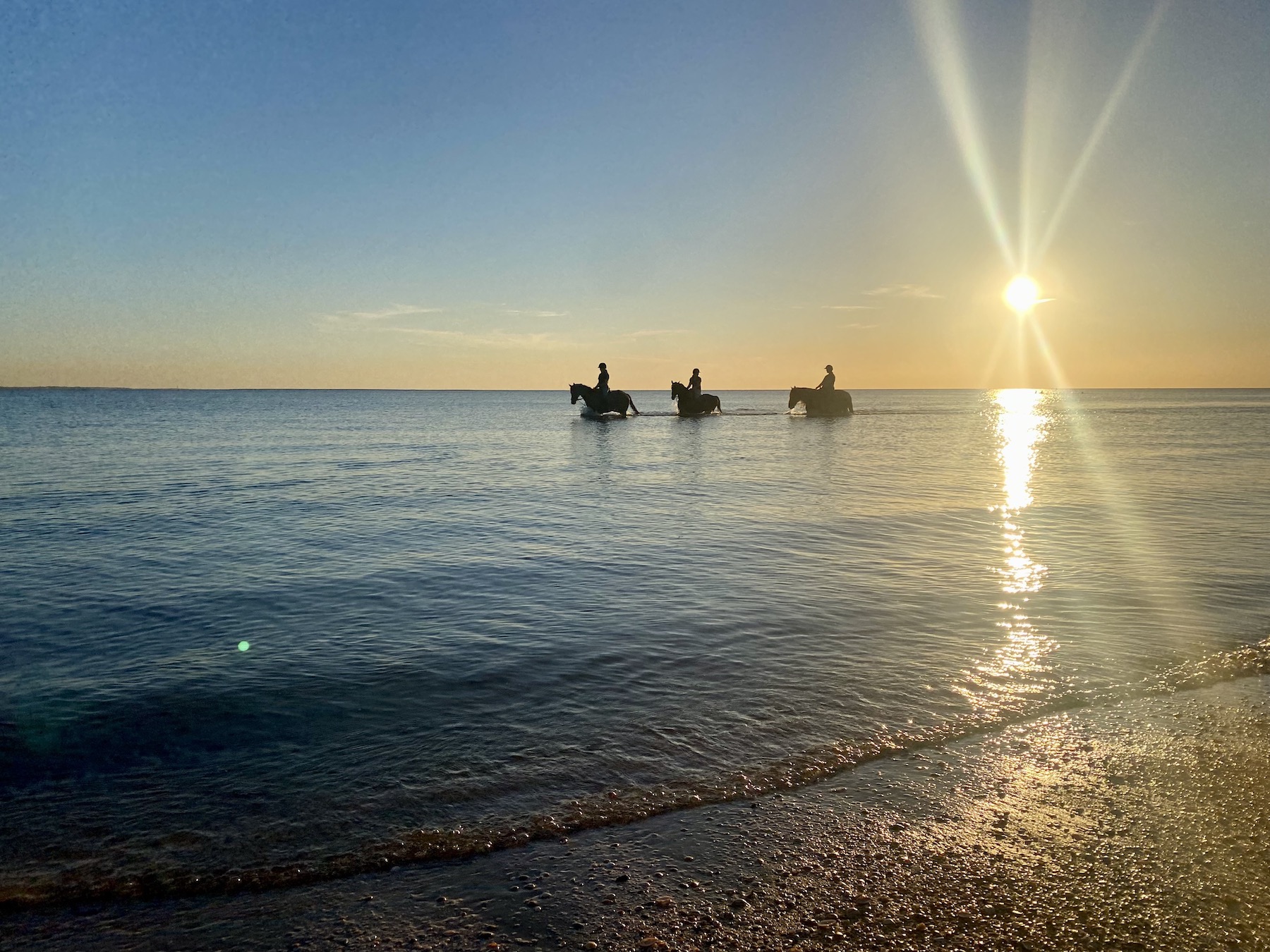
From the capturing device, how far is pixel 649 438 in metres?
43.7

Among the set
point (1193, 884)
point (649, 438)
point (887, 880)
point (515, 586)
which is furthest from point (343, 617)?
point (649, 438)

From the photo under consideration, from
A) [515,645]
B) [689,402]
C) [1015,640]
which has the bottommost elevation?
[515,645]

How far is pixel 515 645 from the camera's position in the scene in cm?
809

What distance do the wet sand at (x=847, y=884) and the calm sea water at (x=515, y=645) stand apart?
0.34 meters

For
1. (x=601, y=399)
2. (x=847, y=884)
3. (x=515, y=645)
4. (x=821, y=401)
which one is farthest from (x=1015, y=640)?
(x=821, y=401)

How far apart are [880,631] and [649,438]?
35.7 m

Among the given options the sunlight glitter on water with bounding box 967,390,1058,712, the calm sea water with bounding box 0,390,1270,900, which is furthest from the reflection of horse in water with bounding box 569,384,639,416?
the sunlight glitter on water with bounding box 967,390,1058,712

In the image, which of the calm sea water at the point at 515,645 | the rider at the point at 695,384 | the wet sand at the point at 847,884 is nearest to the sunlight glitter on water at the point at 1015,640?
the calm sea water at the point at 515,645

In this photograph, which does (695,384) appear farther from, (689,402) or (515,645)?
(515,645)

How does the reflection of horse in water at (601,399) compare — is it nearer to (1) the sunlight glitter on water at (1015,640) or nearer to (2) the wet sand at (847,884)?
(1) the sunlight glitter on water at (1015,640)

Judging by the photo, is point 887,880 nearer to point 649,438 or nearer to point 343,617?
point 343,617

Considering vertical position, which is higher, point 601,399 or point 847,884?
point 601,399

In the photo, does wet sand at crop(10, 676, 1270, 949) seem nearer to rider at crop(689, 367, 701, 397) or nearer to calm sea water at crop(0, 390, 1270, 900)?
calm sea water at crop(0, 390, 1270, 900)

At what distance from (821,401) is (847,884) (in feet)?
220
